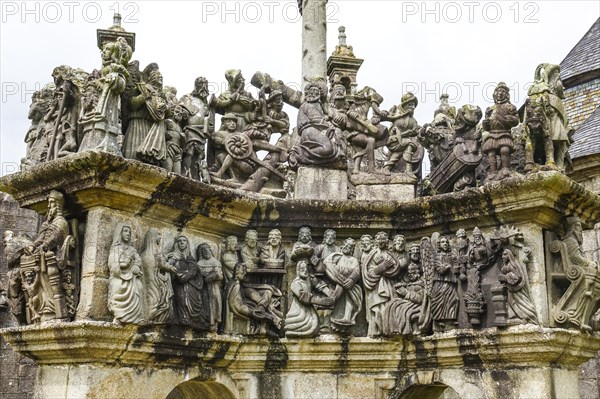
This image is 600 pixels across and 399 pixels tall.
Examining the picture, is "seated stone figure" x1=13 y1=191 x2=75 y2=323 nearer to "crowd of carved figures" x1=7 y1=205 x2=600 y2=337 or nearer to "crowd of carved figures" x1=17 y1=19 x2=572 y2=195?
"crowd of carved figures" x1=7 y1=205 x2=600 y2=337

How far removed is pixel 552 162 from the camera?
28.5 ft

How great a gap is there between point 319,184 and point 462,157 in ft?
5.45

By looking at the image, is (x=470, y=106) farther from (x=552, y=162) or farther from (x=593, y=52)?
(x=593, y=52)

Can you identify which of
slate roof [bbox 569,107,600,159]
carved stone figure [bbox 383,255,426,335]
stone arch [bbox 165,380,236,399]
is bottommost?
stone arch [bbox 165,380,236,399]

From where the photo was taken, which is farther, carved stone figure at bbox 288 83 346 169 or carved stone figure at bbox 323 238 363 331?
carved stone figure at bbox 288 83 346 169

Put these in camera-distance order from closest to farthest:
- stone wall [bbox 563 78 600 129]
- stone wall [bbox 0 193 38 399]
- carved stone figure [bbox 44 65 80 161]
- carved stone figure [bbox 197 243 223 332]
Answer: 1. carved stone figure [bbox 44 65 80 161]
2. carved stone figure [bbox 197 243 223 332]
3. stone wall [bbox 0 193 38 399]
4. stone wall [bbox 563 78 600 129]

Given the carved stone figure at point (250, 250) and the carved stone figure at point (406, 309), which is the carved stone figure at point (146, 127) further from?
the carved stone figure at point (406, 309)

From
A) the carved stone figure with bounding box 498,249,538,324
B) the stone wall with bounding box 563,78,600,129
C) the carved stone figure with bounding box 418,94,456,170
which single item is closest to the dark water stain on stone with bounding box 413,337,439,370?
the carved stone figure with bounding box 498,249,538,324

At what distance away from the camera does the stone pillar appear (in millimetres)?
11852

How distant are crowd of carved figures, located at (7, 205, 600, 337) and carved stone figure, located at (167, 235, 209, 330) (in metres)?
0.01

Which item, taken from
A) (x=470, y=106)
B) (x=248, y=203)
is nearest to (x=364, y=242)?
(x=248, y=203)

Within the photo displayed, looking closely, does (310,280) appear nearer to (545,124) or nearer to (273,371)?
(273,371)

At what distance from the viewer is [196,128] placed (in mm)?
9398

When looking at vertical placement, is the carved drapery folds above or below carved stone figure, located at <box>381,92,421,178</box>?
below
